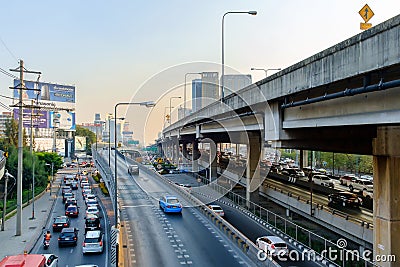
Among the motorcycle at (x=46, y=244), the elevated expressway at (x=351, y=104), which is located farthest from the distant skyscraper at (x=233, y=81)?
the motorcycle at (x=46, y=244)

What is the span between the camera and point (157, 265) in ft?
52.5

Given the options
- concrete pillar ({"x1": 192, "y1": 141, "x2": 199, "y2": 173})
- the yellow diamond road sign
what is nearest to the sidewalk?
the yellow diamond road sign

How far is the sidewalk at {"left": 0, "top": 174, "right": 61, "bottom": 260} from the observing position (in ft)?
75.6

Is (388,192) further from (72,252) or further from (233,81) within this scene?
(233,81)

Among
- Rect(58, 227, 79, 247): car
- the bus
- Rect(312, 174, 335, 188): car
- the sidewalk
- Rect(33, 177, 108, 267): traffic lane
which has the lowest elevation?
the sidewalk

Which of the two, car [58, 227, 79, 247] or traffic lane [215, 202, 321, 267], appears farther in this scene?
car [58, 227, 79, 247]

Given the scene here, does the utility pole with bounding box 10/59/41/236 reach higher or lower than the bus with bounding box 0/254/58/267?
higher

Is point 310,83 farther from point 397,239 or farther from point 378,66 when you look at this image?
point 397,239

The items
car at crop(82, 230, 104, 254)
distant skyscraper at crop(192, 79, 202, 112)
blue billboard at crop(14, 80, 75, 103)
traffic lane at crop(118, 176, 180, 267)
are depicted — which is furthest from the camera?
blue billboard at crop(14, 80, 75, 103)

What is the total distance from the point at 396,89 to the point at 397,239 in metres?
6.85

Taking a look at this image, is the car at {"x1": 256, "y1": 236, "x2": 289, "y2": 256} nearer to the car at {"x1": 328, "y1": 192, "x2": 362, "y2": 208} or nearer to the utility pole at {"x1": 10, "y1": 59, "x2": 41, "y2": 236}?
the car at {"x1": 328, "y1": 192, "x2": 362, "y2": 208}

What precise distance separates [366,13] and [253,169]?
24033 mm

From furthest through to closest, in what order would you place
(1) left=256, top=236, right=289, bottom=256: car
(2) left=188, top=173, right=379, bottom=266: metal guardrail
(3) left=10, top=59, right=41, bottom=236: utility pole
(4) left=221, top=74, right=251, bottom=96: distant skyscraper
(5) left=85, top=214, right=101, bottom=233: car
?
(4) left=221, top=74, right=251, bottom=96: distant skyscraper < (5) left=85, top=214, right=101, bottom=233: car < (3) left=10, top=59, right=41, bottom=236: utility pole < (1) left=256, top=236, right=289, bottom=256: car < (2) left=188, top=173, right=379, bottom=266: metal guardrail

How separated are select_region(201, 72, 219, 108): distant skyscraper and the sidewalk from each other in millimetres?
17769
